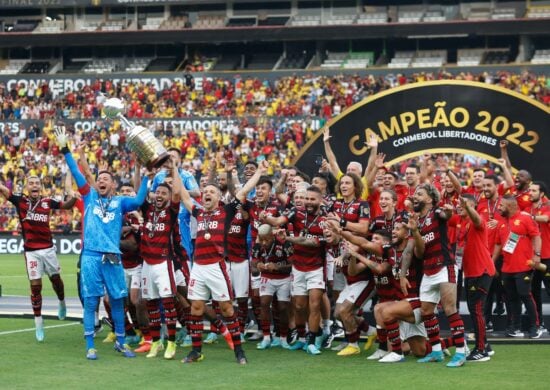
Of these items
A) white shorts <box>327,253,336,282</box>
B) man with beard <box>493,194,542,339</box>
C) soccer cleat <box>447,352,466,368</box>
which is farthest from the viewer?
man with beard <box>493,194,542,339</box>

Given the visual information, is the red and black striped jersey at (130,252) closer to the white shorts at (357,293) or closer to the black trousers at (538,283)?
the white shorts at (357,293)

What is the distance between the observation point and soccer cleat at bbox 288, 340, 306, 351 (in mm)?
13836

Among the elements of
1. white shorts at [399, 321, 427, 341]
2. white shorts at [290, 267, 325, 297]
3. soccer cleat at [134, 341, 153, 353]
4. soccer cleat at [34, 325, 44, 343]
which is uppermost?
white shorts at [290, 267, 325, 297]

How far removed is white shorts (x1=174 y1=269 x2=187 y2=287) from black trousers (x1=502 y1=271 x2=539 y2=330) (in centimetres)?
433

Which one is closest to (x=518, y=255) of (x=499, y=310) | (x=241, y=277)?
(x=499, y=310)

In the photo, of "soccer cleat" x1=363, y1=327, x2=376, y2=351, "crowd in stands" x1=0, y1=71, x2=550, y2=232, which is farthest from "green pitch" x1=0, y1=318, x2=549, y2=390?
"crowd in stands" x1=0, y1=71, x2=550, y2=232

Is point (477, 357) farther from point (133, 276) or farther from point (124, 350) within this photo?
point (133, 276)

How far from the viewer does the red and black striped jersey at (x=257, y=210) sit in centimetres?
1377

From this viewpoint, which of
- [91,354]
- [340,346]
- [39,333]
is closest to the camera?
[91,354]

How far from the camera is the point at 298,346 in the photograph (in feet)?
45.6

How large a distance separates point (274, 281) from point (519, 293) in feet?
11.0

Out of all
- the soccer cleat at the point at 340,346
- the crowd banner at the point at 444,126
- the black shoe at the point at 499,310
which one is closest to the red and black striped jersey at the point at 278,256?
the soccer cleat at the point at 340,346

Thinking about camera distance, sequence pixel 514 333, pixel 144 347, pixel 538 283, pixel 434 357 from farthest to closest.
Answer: pixel 538 283, pixel 514 333, pixel 144 347, pixel 434 357

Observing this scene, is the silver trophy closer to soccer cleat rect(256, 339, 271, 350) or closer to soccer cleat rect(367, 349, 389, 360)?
soccer cleat rect(256, 339, 271, 350)
